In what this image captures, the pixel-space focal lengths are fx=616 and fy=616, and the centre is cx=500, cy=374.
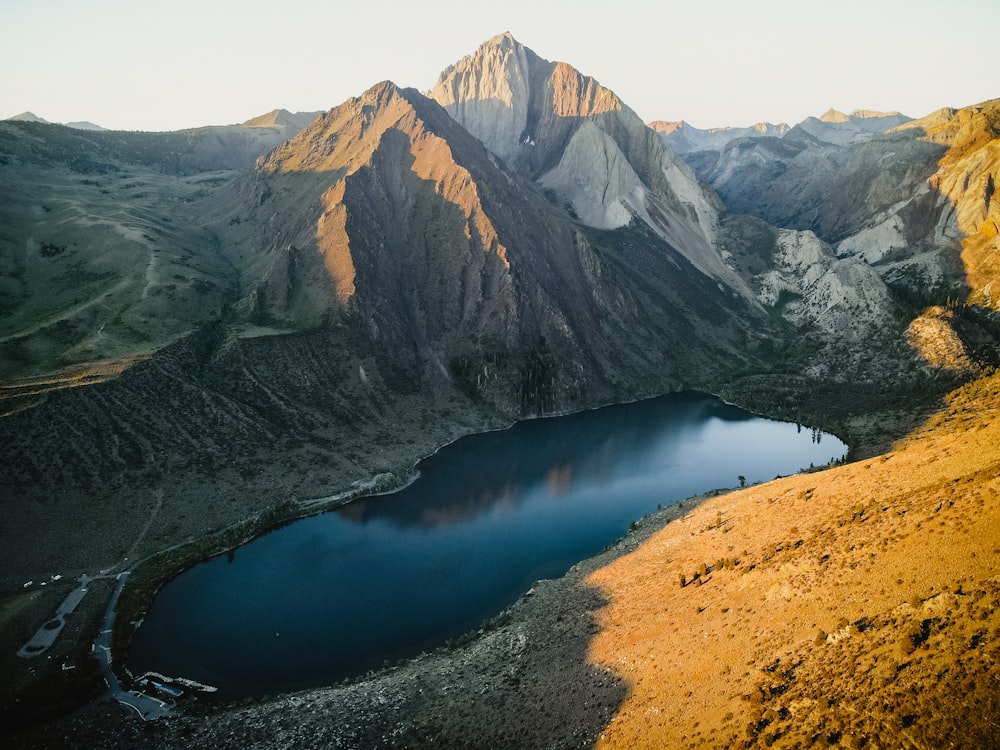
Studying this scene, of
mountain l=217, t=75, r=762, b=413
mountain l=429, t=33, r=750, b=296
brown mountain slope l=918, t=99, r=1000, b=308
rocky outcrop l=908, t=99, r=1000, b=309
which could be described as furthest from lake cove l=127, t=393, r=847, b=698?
mountain l=429, t=33, r=750, b=296

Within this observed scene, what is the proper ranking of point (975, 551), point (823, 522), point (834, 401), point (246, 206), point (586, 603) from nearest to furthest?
point (975, 551) → point (823, 522) → point (586, 603) → point (834, 401) → point (246, 206)

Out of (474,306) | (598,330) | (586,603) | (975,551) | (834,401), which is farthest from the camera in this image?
(598,330)

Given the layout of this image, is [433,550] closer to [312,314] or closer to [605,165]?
[312,314]

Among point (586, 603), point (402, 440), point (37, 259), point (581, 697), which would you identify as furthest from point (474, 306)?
point (581, 697)

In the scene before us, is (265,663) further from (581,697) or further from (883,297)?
(883,297)

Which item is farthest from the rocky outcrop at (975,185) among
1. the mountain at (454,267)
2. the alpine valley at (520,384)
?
the mountain at (454,267)

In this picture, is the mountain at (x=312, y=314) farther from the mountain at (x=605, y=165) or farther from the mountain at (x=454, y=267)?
the mountain at (x=605, y=165)
